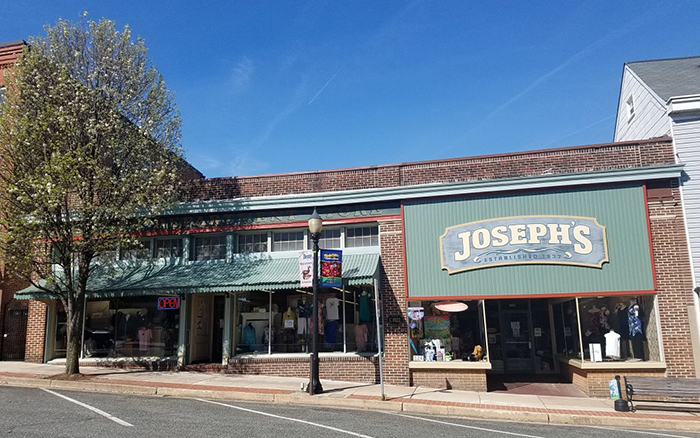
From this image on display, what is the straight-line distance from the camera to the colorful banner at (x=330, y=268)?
549 inches

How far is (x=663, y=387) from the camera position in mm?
12547

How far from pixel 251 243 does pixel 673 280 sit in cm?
1266

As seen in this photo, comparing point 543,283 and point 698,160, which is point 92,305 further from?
point 698,160

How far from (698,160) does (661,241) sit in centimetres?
260

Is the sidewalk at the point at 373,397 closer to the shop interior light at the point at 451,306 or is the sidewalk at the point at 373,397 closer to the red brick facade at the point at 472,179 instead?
the red brick facade at the point at 472,179

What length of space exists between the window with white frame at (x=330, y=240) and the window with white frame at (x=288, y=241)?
0.70 metres

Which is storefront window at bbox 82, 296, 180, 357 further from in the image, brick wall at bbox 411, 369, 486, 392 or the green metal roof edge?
brick wall at bbox 411, 369, 486, 392

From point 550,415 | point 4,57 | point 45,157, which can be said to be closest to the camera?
point 550,415

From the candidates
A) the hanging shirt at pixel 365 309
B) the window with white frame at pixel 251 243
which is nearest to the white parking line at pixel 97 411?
the window with white frame at pixel 251 243

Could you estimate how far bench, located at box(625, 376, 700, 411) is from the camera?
1235 centimetres

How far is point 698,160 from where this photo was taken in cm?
1508

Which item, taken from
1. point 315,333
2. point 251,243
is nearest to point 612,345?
point 315,333

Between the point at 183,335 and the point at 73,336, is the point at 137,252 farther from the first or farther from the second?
the point at 73,336

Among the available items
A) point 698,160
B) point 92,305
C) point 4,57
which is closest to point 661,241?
point 698,160
